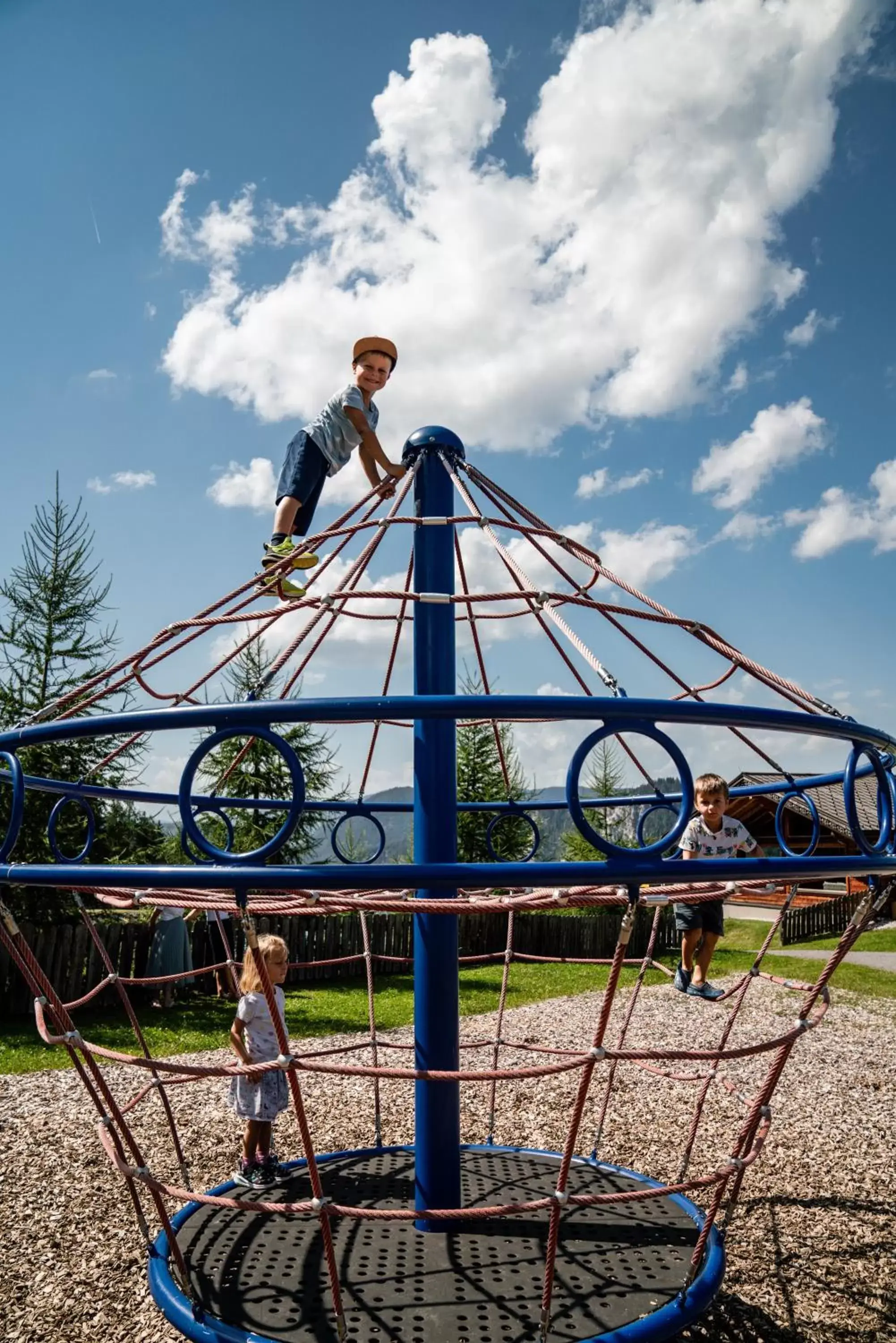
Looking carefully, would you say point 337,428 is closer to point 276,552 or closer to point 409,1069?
point 276,552

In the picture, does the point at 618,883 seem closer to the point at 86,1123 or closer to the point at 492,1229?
the point at 492,1229

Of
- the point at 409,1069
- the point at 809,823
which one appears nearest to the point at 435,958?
the point at 409,1069

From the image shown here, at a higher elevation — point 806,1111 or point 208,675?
point 208,675

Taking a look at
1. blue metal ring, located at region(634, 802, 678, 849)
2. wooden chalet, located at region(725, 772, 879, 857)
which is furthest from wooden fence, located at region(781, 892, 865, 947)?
blue metal ring, located at region(634, 802, 678, 849)

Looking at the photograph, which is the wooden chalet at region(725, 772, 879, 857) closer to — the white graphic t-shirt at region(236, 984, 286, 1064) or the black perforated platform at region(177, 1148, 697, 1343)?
the white graphic t-shirt at region(236, 984, 286, 1064)

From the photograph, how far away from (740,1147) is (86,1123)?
4.08 meters

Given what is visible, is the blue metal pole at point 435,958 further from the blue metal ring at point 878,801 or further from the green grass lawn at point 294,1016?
the green grass lawn at point 294,1016

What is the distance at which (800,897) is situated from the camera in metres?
27.0

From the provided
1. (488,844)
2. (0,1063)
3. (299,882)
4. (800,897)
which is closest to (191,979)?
(0,1063)

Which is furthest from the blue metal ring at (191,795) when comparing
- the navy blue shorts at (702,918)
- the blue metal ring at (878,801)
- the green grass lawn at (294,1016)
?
the green grass lawn at (294,1016)

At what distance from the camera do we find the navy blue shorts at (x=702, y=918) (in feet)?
16.1

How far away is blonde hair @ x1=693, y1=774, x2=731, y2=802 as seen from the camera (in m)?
4.71

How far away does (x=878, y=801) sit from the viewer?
2.30 m

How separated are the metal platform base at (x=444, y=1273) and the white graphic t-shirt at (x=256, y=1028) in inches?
23.1
